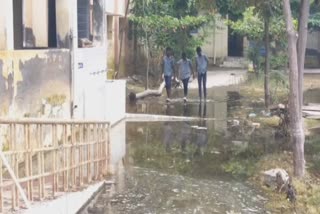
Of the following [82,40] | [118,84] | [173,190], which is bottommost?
[173,190]

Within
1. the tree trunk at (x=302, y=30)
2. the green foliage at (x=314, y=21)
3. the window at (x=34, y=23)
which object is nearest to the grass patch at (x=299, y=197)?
the tree trunk at (x=302, y=30)

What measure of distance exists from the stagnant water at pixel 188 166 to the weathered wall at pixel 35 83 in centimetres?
162

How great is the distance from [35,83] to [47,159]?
2.89 m

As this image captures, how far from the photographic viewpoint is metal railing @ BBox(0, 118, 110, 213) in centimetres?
660

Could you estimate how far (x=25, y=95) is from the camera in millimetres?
10570

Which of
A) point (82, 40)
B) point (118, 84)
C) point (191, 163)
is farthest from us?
point (118, 84)

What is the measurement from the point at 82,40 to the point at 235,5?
3916 mm

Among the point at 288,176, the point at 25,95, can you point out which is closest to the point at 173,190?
the point at 288,176

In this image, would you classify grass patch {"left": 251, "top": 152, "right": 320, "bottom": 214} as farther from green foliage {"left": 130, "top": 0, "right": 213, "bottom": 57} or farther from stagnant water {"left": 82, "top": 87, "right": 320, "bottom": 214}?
green foliage {"left": 130, "top": 0, "right": 213, "bottom": 57}

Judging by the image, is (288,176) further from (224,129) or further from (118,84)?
(118,84)

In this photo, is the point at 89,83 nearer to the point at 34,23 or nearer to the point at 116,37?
the point at 34,23

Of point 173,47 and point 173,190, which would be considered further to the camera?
point 173,47

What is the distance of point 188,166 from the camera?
434 inches

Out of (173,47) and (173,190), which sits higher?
(173,47)
